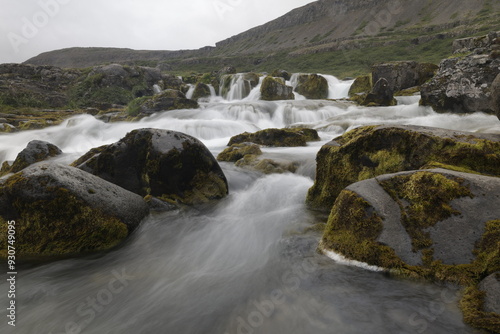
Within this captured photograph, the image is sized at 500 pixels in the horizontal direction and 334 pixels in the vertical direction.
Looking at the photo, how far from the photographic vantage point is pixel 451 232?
3.44m

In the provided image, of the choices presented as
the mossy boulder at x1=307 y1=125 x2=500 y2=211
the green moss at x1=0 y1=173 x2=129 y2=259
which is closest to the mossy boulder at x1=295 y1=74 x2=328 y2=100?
the mossy boulder at x1=307 y1=125 x2=500 y2=211

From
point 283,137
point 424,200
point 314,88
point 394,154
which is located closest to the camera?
point 424,200

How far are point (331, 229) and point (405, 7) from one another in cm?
15281

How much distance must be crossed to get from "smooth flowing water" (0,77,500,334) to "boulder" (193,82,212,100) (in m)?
34.5

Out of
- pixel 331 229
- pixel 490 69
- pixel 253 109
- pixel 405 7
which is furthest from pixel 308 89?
pixel 405 7

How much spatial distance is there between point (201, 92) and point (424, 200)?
129ft

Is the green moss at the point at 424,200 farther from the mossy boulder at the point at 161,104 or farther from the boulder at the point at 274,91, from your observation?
the boulder at the point at 274,91

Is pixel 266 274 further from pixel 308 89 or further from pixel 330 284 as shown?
pixel 308 89

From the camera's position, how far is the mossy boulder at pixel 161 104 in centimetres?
2623

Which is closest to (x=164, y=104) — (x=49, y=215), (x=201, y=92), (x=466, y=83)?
(x=201, y=92)

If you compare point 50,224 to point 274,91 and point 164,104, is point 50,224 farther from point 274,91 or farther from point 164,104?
point 274,91

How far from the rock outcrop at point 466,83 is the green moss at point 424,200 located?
1178cm

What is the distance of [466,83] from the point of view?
45.3 feet

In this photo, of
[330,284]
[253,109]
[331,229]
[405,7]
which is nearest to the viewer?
[330,284]
